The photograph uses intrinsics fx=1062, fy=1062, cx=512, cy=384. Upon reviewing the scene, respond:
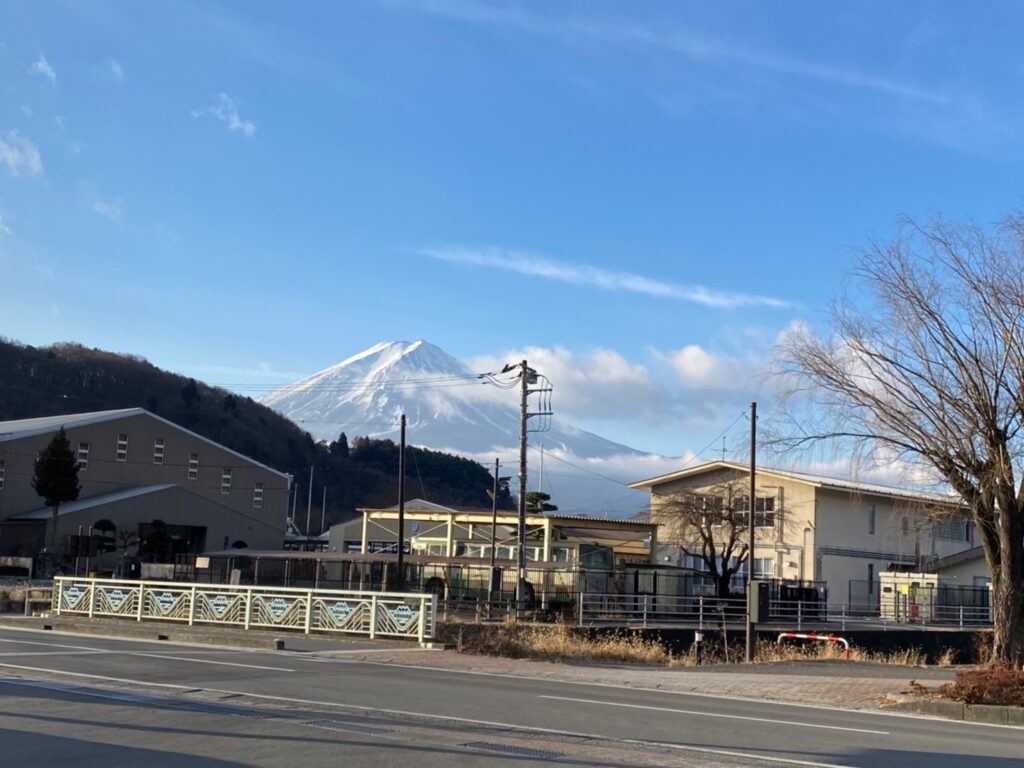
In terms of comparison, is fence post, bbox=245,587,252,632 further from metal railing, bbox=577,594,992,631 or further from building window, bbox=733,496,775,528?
building window, bbox=733,496,775,528

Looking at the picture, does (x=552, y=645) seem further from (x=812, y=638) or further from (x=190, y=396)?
(x=190, y=396)

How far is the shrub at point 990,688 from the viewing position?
1568 centimetres

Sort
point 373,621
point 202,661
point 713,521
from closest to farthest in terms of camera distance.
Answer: point 202,661 → point 373,621 → point 713,521

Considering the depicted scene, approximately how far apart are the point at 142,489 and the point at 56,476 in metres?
8.44

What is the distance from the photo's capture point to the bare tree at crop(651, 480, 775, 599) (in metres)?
53.8

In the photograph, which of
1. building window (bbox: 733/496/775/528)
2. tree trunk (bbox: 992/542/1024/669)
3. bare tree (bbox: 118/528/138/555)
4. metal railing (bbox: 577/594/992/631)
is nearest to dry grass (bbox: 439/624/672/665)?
metal railing (bbox: 577/594/992/631)

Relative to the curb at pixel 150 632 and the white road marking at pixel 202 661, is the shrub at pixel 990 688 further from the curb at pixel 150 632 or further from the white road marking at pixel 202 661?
the curb at pixel 150 632

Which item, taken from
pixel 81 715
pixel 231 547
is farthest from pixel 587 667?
pixel 231 547

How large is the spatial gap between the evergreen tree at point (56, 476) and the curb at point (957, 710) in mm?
55772

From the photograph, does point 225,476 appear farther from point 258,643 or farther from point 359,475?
point 359,475

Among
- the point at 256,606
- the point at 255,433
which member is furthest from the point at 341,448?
the point at 256,606

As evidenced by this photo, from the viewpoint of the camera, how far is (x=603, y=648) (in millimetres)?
26797

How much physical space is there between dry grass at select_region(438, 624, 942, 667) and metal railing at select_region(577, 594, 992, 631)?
3690mm

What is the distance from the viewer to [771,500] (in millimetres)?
56469
